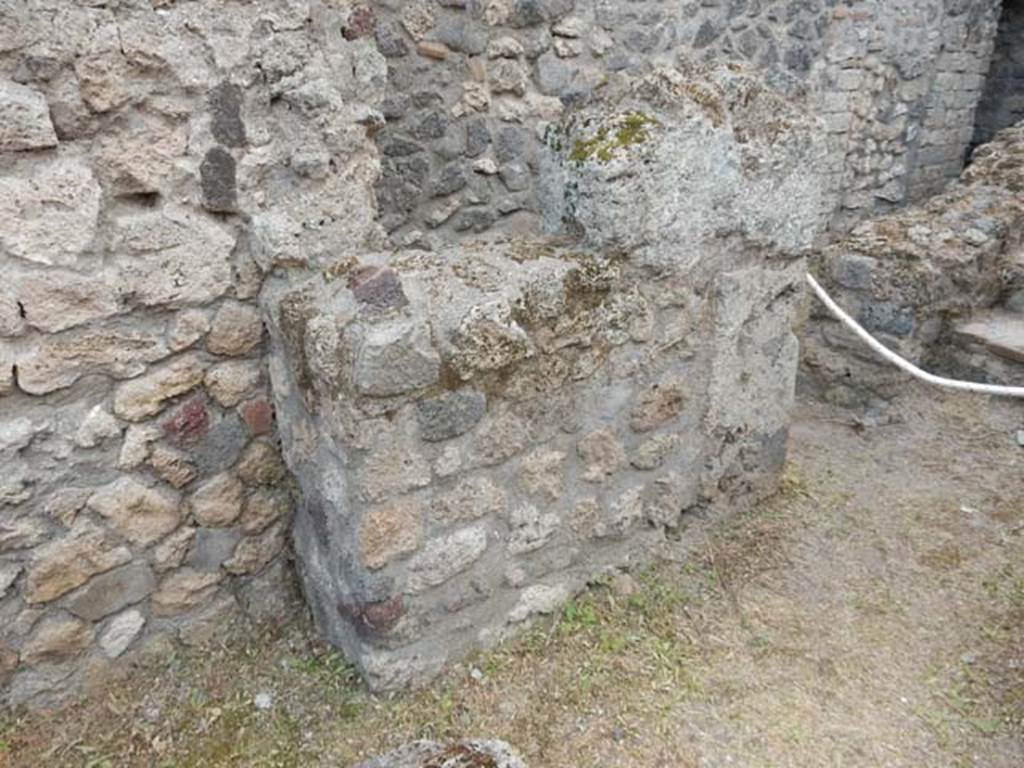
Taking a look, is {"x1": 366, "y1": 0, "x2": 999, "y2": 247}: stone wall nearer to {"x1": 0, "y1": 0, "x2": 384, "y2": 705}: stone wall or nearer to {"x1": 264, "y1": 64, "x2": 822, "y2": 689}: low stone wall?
{"x1": 264, "y1": 64, "x2": 822, "y2": 689}: low stone wall

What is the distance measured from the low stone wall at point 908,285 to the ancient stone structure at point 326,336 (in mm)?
1230

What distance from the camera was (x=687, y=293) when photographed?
2539 millimetres

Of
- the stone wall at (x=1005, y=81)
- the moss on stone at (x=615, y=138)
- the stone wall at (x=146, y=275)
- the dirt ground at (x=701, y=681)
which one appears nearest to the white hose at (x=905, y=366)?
the dirt ground at (x=701, y=681)

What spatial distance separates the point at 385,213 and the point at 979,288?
2.93 m

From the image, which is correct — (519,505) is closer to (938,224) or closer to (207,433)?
(207,433)

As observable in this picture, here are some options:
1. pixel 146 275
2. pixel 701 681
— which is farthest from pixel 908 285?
pixel 146 275

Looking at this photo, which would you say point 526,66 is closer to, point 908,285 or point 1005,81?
point 908,285

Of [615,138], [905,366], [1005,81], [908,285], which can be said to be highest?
[615,138]

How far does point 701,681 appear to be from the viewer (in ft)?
7.51

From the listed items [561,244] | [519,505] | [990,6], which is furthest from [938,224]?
[990,6]

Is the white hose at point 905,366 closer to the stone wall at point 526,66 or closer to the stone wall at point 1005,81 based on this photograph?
the stone wall at point 526,66

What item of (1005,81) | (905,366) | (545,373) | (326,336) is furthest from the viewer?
(1005,81)

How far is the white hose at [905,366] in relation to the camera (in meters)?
3.29

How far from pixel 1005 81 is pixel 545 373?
325 inches
